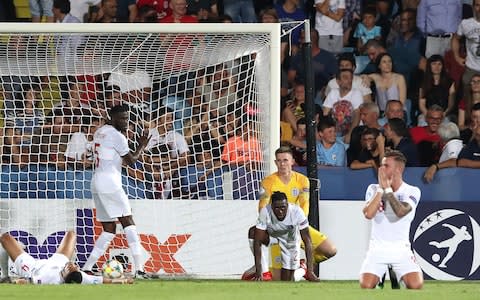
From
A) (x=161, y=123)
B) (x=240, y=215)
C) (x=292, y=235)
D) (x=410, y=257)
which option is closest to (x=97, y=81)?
(x=161, y=123)

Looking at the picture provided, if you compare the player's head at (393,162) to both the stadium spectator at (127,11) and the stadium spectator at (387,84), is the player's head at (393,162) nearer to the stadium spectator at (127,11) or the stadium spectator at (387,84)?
the stadium spectator at (387,84)

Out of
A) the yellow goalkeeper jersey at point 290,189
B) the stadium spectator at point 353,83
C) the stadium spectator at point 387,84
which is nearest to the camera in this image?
the yellow goalkeeper jersey at point 290,189

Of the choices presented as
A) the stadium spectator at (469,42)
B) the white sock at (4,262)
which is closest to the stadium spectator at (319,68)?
the stadium spectator at (469,42)

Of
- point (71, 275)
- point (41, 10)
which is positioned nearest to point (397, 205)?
point (71, 275)

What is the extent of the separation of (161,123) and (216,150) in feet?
2.59

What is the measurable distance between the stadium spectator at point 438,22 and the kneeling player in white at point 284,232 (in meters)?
5.55

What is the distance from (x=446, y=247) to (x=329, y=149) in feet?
6.55

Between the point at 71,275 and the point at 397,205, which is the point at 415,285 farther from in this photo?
the point at 71,275

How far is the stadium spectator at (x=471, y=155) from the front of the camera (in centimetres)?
1908

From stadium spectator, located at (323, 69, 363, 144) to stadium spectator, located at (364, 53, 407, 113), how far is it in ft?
1.26

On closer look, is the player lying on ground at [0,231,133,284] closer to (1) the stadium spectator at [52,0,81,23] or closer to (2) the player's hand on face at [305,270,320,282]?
(2) the player's hand on face at [305,270,320,282]

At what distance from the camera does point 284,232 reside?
16734 millimetres

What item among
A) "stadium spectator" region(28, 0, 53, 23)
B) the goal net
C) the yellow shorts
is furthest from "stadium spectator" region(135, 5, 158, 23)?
the yellow shorts

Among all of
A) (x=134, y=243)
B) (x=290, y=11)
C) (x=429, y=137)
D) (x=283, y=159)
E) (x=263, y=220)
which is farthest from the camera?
(x=290, y=11)
